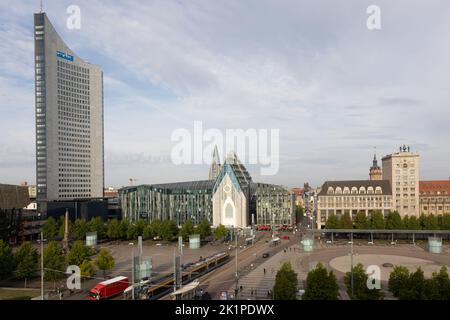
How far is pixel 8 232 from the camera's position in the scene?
7825 centimetres

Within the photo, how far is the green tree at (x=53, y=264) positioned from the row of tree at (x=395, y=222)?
55387mm

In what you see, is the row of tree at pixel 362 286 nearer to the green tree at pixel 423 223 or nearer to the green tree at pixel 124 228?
the green tree at pixel 423 223

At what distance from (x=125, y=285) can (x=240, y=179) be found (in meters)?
62.5

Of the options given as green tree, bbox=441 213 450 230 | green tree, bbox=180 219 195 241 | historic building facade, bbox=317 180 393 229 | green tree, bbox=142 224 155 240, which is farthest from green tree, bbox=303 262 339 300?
historic building facade, bbox=317 180 393 229

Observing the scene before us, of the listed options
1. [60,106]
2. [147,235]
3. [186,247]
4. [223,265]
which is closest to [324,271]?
[223,265]

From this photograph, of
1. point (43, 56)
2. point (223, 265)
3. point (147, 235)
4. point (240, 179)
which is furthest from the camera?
point (43, 56)

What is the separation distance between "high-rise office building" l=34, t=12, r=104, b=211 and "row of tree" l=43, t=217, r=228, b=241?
90.6ft

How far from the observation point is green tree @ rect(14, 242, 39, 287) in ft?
141

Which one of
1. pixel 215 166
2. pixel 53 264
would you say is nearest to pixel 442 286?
pixel 53 264

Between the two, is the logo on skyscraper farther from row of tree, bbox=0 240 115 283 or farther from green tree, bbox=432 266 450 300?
green tree, bbox=432 266 450 300

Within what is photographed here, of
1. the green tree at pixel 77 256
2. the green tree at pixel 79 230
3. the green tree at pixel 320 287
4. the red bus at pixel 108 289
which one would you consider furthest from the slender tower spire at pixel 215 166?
the green tree at pixel 320 287

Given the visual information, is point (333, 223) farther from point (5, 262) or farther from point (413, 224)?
point (5, 262)
